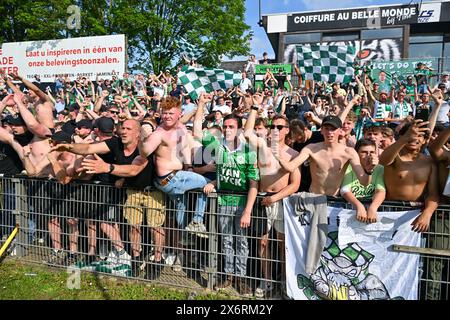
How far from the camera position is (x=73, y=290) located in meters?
4.17

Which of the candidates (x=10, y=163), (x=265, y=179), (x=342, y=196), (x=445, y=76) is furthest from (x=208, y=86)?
(x=445, y=76)

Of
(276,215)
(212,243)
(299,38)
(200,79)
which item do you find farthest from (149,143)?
(299,38)

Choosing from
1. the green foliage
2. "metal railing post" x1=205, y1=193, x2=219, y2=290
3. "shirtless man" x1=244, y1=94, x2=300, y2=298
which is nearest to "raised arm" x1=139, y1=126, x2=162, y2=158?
"metal railing post" x1=205, y1=193, x2=219, y2=290

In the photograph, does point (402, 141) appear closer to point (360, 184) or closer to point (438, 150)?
point (438, 150)

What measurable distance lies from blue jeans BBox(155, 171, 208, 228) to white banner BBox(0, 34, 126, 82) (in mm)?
16617

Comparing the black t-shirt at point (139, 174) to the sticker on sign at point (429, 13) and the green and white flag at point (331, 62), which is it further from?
the sticker on sign at point (429, 13)

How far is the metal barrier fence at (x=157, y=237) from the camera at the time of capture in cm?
389

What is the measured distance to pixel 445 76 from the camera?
37.1 ft

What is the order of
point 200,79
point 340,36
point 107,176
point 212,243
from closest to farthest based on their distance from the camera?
1. point 212,243
2. point 107,176
3. point 200,79
4. point 340,36

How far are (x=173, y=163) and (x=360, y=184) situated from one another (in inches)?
77.1

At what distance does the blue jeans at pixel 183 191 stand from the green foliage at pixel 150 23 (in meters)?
22.3

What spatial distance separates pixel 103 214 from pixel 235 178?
5.24 ft

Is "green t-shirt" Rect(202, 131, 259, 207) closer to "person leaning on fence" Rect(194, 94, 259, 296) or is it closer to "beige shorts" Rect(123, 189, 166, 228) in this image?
"person leaning on fence" Rect(194, 94, 259, 296)
